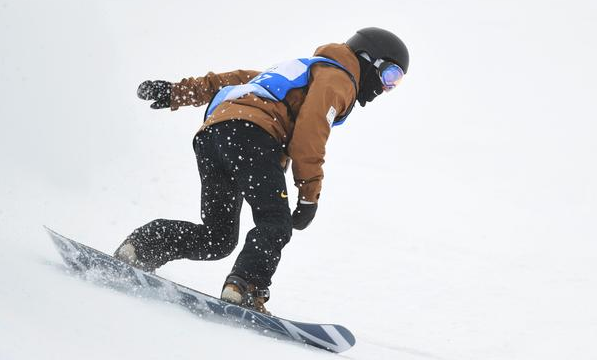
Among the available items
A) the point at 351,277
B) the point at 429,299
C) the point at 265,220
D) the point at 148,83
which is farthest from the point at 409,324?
the point at 148,83

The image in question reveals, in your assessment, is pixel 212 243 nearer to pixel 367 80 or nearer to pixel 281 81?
pixel 281 81

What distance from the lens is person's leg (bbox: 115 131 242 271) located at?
354cm

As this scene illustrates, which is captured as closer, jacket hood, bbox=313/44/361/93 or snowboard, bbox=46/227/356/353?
snowboard, bbox=46/227/356/353

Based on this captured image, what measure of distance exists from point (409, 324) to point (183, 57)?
15099 millimetres

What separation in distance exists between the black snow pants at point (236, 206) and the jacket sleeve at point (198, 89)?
40 cm

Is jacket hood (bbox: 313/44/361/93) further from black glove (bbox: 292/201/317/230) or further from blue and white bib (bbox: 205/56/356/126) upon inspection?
black glove (bbox: 292/201/317/230)

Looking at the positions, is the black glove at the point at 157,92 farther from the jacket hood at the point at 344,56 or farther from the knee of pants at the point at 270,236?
the knee of pants at the point at 270,236

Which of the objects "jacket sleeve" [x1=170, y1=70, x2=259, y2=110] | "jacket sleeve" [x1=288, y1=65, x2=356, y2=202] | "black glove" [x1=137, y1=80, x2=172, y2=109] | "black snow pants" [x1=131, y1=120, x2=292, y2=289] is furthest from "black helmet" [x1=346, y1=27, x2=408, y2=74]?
"black glove" [x1=137, y1=80, x2=172, y2=109]

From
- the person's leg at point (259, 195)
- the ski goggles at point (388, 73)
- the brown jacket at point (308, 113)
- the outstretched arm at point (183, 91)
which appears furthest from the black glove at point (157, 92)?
the ski goggles at point (388, 73)

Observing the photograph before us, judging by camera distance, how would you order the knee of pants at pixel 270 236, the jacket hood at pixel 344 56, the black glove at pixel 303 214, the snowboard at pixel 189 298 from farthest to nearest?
the jacket hood at pixel 344 56 → the black glove at pixel 303 214 → the knee of pants at pixel 270 236 → the snowboard at pixel 189 298

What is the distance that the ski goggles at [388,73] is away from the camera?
12.1 ft

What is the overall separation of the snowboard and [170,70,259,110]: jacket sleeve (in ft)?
3.39

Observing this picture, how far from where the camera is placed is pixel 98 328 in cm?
227

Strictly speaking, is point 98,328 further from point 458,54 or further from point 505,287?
point 458,54
